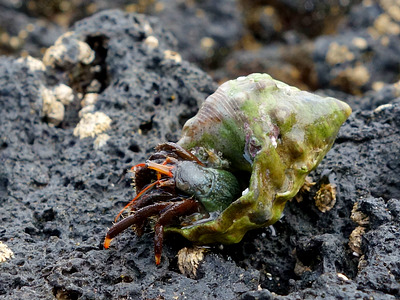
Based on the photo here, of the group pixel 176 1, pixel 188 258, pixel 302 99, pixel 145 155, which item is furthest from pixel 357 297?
pixel 176 1

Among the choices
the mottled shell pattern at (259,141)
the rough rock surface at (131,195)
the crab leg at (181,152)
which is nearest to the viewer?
the rough rock surface at (131,195)

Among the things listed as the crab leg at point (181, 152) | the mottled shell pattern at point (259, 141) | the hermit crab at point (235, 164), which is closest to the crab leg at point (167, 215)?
the hermit crab at point (235, 164)

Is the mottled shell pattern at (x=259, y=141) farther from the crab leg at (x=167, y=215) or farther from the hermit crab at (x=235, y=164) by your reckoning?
the crab leg at (x=167, y=215)

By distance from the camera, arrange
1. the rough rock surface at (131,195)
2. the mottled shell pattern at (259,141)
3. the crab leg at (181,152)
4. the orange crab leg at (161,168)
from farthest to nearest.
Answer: the crab leg at (181,152) → the orange crab leg at (161,168) → the mottled shell pattern at (259,141) → the rough rock surface at (131,195)

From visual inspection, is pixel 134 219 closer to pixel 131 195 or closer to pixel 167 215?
pixel 167 215

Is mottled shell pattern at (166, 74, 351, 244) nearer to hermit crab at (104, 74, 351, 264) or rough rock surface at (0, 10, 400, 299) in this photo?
hermit crab at (104, 74, 351, 264)

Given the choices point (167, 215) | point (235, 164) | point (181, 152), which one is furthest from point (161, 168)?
point (235, 164)

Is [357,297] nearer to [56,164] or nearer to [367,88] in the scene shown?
[56,164]
